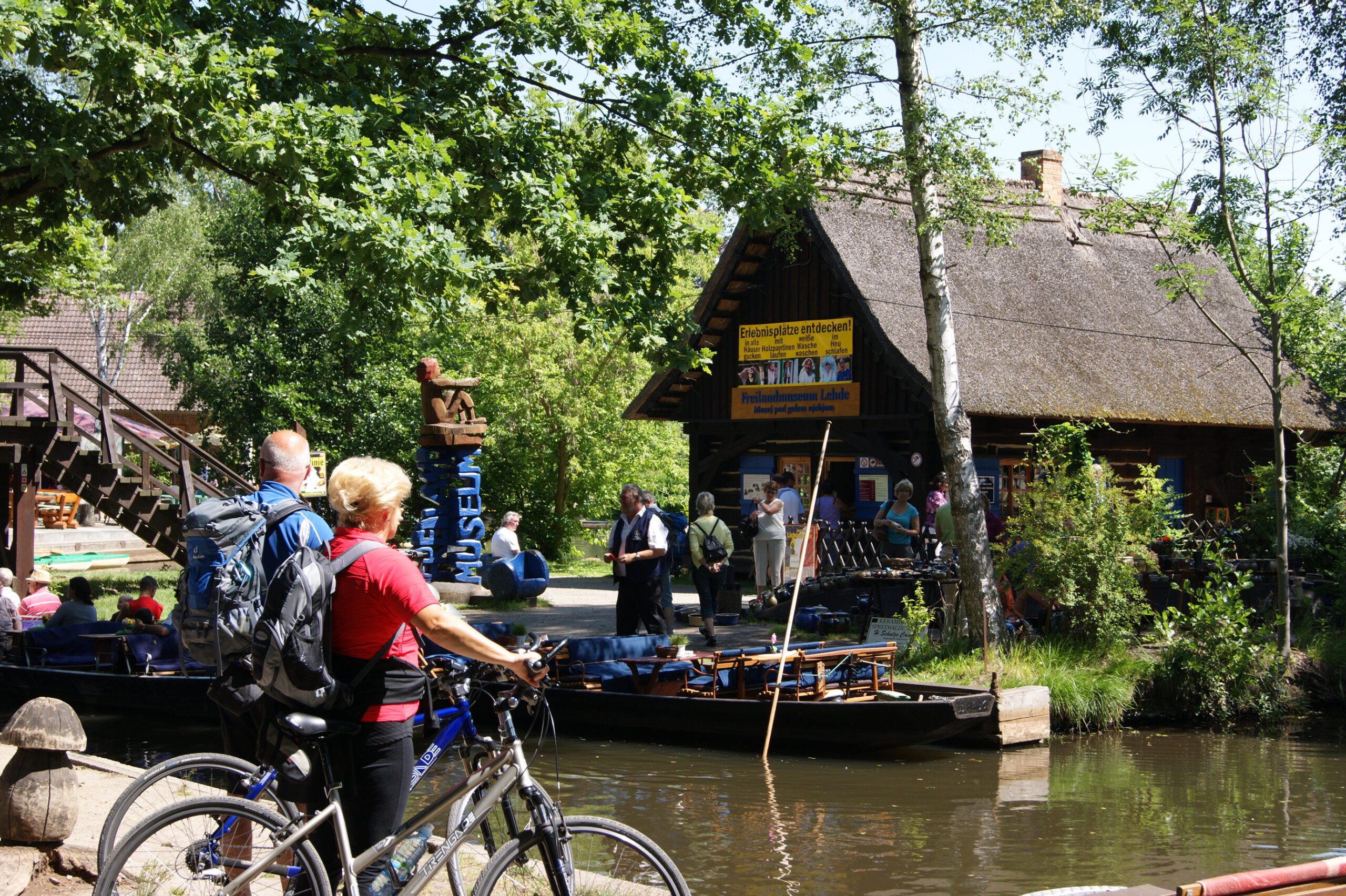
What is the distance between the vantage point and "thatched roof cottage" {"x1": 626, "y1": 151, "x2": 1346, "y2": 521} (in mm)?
19312

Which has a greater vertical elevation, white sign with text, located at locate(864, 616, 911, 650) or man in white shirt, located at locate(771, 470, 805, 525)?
man in white shirt, located at locate(771, 470, 805, 525)

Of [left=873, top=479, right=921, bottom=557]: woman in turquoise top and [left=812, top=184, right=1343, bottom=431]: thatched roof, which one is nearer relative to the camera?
[left=873, top=479, right=921, bottom=557]: woman in turquoise top

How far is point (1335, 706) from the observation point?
1287cm

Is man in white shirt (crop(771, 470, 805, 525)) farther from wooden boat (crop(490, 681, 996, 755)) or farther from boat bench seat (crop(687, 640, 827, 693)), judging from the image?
wooden boat (crop(490, 681, 996, 755))

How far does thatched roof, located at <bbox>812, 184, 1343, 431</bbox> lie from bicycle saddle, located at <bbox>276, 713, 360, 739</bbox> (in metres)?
14.9

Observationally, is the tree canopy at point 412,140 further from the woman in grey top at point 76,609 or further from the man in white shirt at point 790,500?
the man in white shirt at point 790,500

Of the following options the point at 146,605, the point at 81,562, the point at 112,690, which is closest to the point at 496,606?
the point at 146,605

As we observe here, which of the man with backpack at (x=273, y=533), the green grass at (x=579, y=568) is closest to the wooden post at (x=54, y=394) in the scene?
the green grass at (x=579, y=568)

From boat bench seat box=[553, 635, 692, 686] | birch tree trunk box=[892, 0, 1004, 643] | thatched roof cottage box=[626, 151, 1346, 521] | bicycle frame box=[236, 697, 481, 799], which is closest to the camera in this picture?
bicycle frame box=[236, 697, 481, 799]

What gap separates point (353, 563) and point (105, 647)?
9.41 m

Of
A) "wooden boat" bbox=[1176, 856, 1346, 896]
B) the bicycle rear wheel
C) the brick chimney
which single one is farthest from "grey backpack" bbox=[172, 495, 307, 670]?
the brick chimney

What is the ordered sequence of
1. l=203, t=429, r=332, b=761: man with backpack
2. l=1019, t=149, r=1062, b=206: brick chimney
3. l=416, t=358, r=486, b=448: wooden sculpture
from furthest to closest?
l=1019, t=149, r=1062, b=206: brick chimney < l=416, t=358, r=486, b=448: wooden sculpture < l=203, t=429, r=332, b=761: man with backpack

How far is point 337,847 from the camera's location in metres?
4.00

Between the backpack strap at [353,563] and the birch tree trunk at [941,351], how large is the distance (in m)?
8.99
